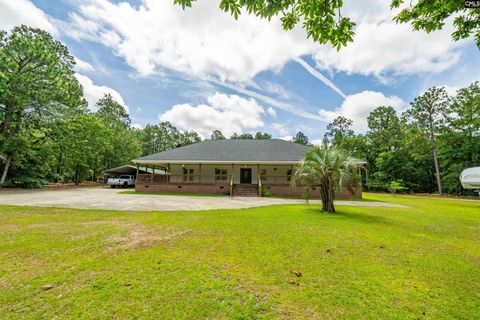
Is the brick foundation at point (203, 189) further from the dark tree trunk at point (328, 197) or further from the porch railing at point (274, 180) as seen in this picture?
the dark tree trunk at point (328, 197)

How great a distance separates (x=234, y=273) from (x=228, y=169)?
1834 cm

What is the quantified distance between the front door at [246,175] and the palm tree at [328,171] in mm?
11718

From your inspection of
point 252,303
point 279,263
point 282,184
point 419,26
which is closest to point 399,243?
point 279,263

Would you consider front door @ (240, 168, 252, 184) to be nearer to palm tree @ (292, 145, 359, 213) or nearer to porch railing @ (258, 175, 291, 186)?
porch railing @ (258, 175, 291, 186)

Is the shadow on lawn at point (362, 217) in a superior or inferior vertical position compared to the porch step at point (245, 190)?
inferior

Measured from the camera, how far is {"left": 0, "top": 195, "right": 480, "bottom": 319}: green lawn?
7.78 feet

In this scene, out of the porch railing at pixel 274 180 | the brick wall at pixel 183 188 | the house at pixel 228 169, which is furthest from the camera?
the porch railing at pixel 274 180

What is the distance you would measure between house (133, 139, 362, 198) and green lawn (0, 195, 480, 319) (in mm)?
12686

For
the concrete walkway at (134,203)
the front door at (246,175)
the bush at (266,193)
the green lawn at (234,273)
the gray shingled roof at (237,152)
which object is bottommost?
the green lawn at (234,273)

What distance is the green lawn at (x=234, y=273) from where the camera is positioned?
237 cm

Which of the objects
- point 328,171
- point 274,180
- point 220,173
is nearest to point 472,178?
point 274,180

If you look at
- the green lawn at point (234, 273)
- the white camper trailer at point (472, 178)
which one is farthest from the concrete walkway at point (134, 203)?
the white camper trailer at point (472, 178)

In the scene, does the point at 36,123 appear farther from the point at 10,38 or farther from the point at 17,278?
the point at 17,278

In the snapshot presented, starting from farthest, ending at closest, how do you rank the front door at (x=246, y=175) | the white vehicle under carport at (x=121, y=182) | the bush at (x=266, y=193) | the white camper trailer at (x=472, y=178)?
1. the white vehicle under carport at (x=121, y=182)
2. the front door at (x=246, y=175)
3. the white camper trailer at (x=472, y=178)
4. the bush at (x=266, y=193)
